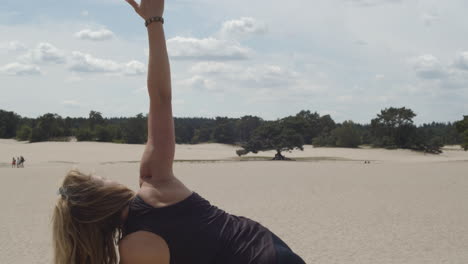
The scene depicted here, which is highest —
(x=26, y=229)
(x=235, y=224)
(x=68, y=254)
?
(x=235, y=224)

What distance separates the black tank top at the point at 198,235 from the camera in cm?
155

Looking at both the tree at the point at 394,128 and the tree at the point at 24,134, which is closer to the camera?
the tree at the point at 394,128

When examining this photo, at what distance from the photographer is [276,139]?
45000mm

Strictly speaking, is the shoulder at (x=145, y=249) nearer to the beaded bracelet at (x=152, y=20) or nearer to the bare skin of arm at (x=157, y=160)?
the bare skin of arm at (x=157, y=160)

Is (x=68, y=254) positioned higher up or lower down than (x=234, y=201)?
higher up

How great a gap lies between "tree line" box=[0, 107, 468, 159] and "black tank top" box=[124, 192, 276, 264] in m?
39.9

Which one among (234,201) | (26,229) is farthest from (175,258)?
(234,201)

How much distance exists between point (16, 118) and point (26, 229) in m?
73.2

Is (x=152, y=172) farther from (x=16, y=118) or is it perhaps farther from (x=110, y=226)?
(x=16, y=118)

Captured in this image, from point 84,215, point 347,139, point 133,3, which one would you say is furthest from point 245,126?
point 84,215

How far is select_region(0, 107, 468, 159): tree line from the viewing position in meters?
45.6

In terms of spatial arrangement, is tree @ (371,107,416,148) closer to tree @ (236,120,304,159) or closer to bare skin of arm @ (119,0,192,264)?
tree @ (236,120,304,159)

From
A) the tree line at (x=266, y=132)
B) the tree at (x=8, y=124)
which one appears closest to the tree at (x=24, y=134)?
the tree line at (x=266, y=132)

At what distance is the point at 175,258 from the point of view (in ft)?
5.14
